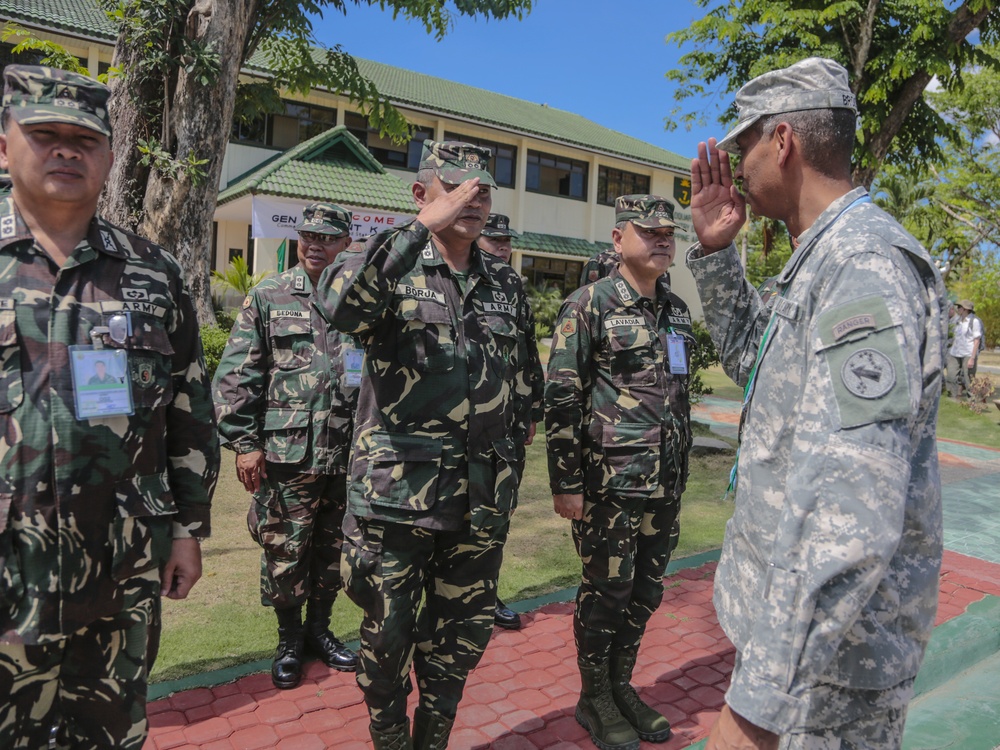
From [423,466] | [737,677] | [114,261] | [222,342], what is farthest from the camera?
[222,342]

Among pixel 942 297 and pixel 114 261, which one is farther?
pixel 114 261

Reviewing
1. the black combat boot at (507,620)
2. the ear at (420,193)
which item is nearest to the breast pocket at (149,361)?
the ear at (420,193)

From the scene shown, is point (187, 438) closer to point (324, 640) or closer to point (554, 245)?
point (324, 640)

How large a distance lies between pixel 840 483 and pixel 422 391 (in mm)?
1573

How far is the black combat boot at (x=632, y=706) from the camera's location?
10.5ft

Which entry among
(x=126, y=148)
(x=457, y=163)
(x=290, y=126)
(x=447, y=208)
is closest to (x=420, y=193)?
(x=457, y=163)

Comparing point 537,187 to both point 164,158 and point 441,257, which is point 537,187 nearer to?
point 164,158

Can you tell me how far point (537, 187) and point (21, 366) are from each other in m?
24.2

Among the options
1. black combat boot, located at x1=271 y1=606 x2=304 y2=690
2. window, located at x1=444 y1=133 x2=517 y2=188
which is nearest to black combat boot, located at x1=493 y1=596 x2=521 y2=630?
black combat boot, located at x1=271 y1=606 x2=304 y2=690

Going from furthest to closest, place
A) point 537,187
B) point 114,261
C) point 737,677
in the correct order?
point 537,187
point 114,261
point 737,677

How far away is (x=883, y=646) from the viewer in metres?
1.56

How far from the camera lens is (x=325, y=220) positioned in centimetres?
388

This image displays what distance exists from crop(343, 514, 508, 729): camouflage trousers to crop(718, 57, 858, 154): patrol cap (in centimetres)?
167

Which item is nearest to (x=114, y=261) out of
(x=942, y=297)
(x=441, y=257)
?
(x=441, y=257)
